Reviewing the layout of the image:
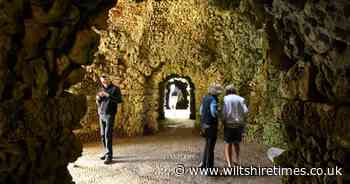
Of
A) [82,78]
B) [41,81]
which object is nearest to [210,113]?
[82,78]

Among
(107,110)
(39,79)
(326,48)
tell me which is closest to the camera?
(326,48)

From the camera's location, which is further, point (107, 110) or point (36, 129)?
point (107, 110)

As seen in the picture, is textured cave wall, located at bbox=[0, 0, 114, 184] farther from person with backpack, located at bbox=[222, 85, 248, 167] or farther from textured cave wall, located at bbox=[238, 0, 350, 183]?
person with backpack, located at bbox=[222, 85, 248, 167]

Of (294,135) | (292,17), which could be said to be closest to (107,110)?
(294,135)

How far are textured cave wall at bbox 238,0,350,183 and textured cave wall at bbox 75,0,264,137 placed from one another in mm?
6575

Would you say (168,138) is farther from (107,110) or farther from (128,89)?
(107,110)

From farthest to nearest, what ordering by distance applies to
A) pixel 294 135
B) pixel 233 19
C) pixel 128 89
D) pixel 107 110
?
pixel 128 89 → pixel 233 19 → pixel 107 110 → pixel 294 135

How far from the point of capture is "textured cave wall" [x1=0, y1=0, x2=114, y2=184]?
10.5 feet

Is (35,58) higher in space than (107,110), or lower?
higher

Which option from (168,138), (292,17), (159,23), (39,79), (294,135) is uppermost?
(159,23)

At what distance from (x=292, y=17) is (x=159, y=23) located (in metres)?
8.20

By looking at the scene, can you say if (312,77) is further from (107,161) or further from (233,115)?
(107,161)

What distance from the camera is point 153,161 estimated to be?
25.0 ft

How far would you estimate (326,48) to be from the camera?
2.89 metres
